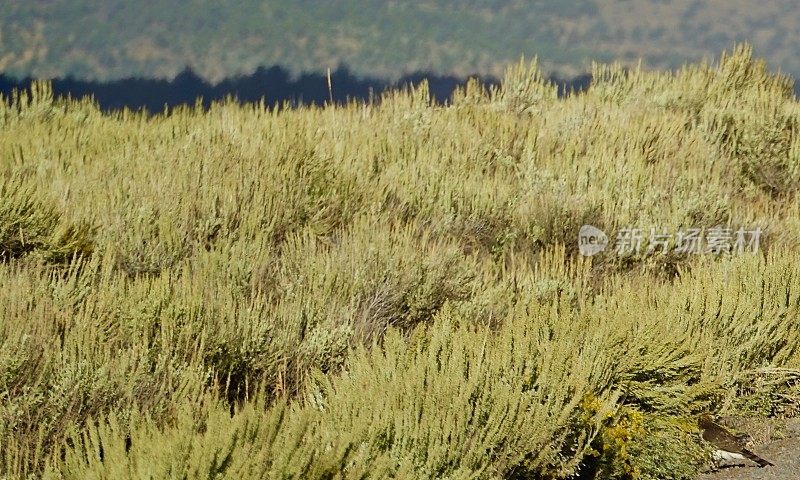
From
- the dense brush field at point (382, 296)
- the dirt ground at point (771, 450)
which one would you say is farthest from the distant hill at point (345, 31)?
the dirt ground at point (771, 450)

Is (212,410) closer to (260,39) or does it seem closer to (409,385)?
(409,385)

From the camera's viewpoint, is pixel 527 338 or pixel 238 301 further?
pixel 238 301

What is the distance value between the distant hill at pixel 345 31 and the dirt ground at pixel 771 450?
23.6m

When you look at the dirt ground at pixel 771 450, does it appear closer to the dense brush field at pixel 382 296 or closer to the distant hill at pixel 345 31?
the dense brush field at pixel 382 296

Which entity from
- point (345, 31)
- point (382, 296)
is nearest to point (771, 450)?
point (382, 296)

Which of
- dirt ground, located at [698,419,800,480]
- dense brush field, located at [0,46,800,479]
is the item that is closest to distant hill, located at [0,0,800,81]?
dense brush field, located at [0,46,800,479]

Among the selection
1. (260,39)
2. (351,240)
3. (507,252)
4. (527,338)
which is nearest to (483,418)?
(527,338)

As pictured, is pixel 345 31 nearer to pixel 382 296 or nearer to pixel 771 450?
pixel 382 296

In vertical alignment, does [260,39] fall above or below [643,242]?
below

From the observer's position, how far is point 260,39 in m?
35.6

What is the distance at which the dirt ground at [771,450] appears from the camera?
4215 mm

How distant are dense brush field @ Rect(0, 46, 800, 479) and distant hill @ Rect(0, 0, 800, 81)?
66.3ft

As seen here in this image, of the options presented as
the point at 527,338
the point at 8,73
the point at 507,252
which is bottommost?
the point at 8,73

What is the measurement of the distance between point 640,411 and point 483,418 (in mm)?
1079
